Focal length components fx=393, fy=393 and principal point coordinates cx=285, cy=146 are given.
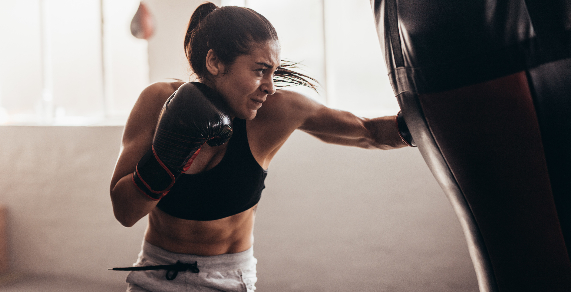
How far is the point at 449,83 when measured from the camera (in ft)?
1.55

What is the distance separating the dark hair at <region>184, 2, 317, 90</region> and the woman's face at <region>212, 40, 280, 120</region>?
2 cm

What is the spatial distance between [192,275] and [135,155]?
0.37 metres

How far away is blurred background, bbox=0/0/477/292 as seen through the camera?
2.14m

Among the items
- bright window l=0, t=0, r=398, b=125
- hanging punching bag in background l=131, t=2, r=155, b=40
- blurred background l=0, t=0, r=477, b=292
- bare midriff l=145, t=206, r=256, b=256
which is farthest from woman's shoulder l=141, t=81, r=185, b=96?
hanging punching bag in background l=131, t=2, r=155, b=40

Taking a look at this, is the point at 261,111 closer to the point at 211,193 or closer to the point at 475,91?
the point at 211,193

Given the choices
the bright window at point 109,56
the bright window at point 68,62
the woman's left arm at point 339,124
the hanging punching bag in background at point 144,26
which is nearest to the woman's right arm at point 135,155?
the woman's left arm at point 339,124

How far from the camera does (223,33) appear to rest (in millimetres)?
1025

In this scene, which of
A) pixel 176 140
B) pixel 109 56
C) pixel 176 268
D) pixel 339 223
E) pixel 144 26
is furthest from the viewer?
pixel 109 56

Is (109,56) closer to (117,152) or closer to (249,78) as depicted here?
(117,152)

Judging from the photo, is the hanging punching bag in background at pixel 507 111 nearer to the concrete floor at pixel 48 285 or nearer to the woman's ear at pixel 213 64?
the woman's ear at pixel 213 64

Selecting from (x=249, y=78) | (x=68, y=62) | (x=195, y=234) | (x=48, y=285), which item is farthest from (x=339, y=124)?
(x=68, y=62)

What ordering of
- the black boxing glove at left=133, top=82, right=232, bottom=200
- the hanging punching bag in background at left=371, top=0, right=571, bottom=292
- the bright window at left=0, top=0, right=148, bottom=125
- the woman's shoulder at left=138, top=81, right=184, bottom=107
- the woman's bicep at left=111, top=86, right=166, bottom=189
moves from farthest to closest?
the bright window at left=0, top=0, right=148, bottom=125, the woman's shoulder at left=138, top=81, right=184, bottom=107, the woman's bicep at left=111, top=86, right=166, bottom=189, the black boxing glove at left=133, top=82, right=232, bottom=200, the hanging punching bag in background at left=371, top=0, right=571, bottom=292

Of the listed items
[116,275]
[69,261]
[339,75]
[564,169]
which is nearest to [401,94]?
[564,169]

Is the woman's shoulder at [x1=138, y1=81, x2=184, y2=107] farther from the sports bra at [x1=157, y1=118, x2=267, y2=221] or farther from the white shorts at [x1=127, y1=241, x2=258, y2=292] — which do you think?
the white shorts at [x1=127, y1=241, x2=258, y2=292]
